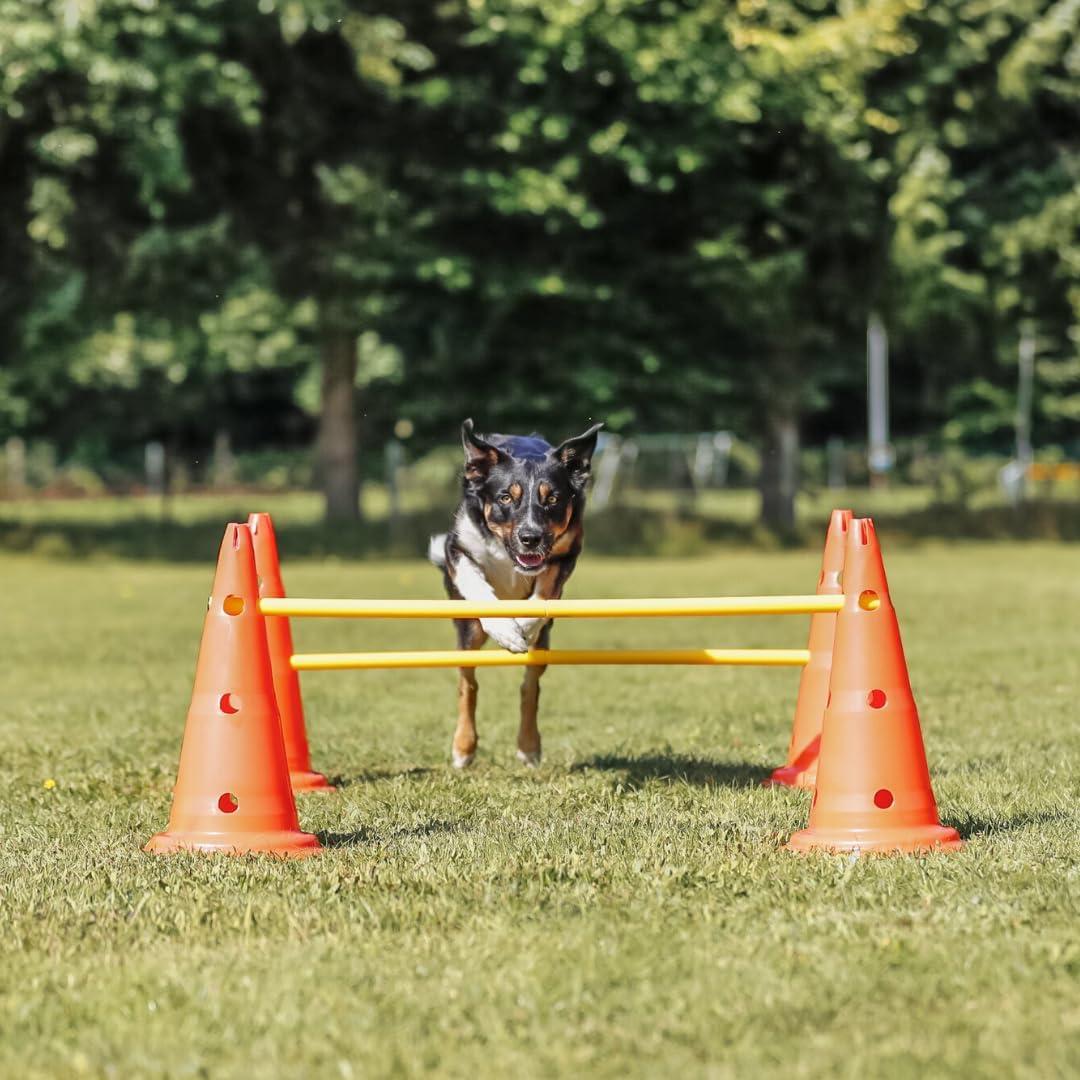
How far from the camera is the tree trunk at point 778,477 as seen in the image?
96.8 ft

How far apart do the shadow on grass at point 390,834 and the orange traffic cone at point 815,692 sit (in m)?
1.58

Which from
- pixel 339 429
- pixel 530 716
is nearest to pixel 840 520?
pixel 530 716

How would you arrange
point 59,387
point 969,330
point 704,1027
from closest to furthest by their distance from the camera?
1. point 704,1027
2. point 969,330
3. point 59,387

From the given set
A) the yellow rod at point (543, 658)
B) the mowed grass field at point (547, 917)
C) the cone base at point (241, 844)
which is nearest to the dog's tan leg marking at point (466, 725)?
the mowed grass field at point (547, 917)

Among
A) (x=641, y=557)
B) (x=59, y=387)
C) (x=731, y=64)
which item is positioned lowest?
(x=641, y=557)

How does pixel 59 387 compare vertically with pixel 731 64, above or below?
below

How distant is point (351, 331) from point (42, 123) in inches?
205

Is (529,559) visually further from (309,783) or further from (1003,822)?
(1003,822)

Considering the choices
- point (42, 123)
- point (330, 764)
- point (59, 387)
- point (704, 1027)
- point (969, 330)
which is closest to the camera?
point (704, 1027)

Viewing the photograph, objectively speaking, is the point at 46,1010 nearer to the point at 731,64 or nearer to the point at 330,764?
the point at 330,764

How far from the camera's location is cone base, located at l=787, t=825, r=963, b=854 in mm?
5922

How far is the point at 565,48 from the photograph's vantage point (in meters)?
24.8

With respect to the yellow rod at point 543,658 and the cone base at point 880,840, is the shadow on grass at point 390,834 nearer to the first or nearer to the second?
the yellow rod at point 543,658

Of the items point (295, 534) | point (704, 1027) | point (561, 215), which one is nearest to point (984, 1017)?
point (704, 1027)
